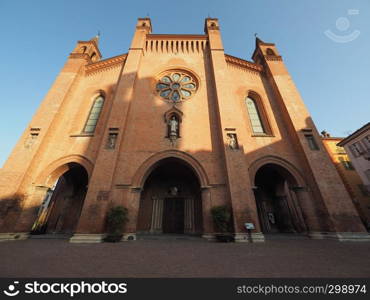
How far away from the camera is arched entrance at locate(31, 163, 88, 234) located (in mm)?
10758

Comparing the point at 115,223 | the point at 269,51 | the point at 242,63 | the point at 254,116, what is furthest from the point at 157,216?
the point at 269,51

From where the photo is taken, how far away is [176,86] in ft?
40.4

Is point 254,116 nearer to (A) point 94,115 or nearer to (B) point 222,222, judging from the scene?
(B) point 222,222

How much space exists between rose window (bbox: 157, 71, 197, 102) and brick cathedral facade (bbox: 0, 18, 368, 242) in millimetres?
104

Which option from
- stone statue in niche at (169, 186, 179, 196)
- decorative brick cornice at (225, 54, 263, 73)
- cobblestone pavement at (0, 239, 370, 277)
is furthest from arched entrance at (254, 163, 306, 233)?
decorative brick cornice at (225, 54, 263, 73)

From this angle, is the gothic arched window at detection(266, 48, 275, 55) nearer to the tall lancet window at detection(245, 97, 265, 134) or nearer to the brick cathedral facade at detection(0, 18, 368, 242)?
the brick cathedral facade at detection(0, 18, 368, 242)

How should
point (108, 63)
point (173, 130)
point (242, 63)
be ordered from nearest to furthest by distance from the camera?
1. point (173, 130)
2. point (108, 63)
3. point (242, 63)

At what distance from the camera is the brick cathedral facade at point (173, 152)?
7.77 metres

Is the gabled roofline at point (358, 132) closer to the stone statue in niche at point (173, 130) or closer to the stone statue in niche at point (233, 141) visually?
the stone statue in niche at point (233, 141)

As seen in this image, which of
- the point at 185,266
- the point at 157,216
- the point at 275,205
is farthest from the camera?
the point at 275,205

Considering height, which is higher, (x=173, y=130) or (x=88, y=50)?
(x=88, y=50)

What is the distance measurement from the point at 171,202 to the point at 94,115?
855cm

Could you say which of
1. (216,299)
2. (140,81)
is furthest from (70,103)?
(216,299)

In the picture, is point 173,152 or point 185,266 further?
point 173,152
